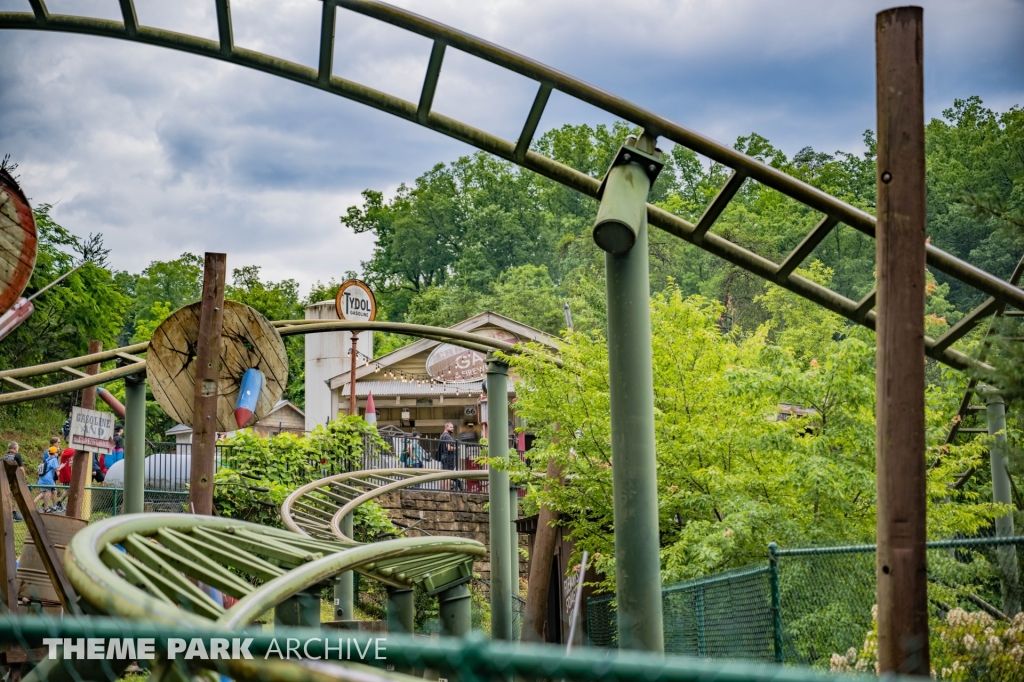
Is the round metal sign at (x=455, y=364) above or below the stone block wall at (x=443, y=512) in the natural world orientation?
above

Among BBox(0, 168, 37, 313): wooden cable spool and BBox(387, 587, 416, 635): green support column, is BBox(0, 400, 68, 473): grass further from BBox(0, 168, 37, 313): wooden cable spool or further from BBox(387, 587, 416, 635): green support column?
BBox(0, 168, 37, 313): wooden cable spool

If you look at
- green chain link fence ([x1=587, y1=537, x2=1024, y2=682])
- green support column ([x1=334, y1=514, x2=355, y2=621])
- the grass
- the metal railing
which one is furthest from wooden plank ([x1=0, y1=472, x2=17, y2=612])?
the grass

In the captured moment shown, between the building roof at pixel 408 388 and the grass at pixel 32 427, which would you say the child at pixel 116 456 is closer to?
the grass at pixel 32 427

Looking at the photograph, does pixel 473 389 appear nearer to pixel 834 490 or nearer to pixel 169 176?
pixel 834 490

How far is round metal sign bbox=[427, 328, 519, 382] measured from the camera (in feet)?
105

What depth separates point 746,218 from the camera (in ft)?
147

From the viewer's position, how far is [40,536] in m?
7.27

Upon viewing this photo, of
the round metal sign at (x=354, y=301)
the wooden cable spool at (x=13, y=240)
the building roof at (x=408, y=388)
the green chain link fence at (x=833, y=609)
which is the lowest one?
the green chain link fence at (x=833, y=609)

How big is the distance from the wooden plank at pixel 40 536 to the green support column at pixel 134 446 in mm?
1883

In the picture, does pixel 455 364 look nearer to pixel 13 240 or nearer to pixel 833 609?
pixel 833 609

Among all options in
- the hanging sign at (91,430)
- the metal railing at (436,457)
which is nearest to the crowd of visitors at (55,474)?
the hanging sign at (91,430)

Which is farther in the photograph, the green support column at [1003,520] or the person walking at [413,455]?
the person walking at [413,455]

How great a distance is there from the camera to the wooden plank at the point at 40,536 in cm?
706

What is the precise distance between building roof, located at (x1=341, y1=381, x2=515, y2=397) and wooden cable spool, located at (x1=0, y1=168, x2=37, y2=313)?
93.1 feet
